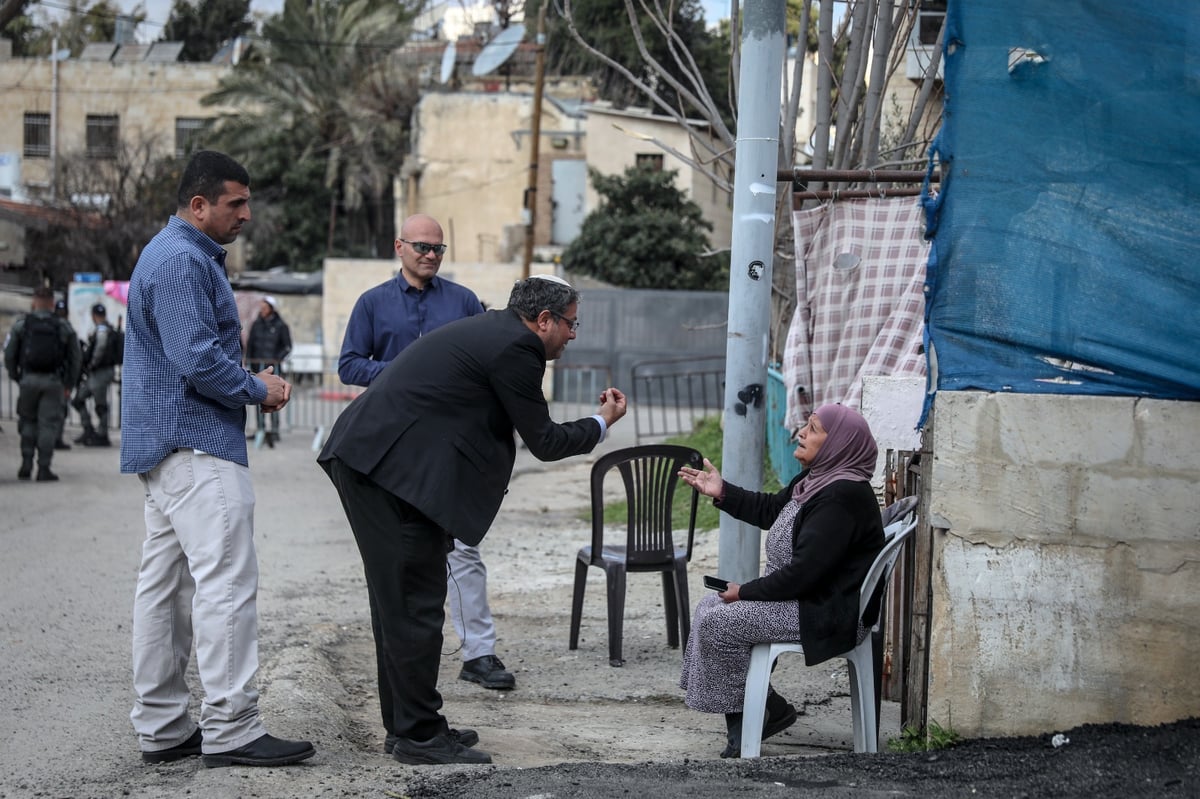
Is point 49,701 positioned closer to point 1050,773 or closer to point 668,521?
point 668,521

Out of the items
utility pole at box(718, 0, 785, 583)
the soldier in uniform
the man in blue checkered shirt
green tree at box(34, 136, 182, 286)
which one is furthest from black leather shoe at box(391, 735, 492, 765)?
green tree at box(34, 136, 182, 286)

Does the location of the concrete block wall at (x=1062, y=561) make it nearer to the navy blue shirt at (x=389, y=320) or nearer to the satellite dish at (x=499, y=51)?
the navy blue shirt at (x=389, y=320)

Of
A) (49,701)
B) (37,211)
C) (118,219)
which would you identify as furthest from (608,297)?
(49,701)

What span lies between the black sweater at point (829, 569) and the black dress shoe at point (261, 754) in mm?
1671

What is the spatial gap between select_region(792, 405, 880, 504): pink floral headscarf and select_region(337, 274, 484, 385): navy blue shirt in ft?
6.99

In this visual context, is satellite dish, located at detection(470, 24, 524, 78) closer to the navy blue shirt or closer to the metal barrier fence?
the metal barrier fence

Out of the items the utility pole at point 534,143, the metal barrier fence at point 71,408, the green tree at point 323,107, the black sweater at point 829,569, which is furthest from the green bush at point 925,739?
the green tree at point 323,107

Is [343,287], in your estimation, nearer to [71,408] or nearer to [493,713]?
[71,408]

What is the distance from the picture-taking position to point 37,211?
37.2 m

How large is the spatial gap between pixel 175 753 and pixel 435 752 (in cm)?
91

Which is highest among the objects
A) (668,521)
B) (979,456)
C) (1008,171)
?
(1008,171)

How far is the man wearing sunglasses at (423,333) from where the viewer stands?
6098mm

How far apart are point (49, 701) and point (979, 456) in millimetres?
3874

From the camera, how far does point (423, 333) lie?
6250mm
